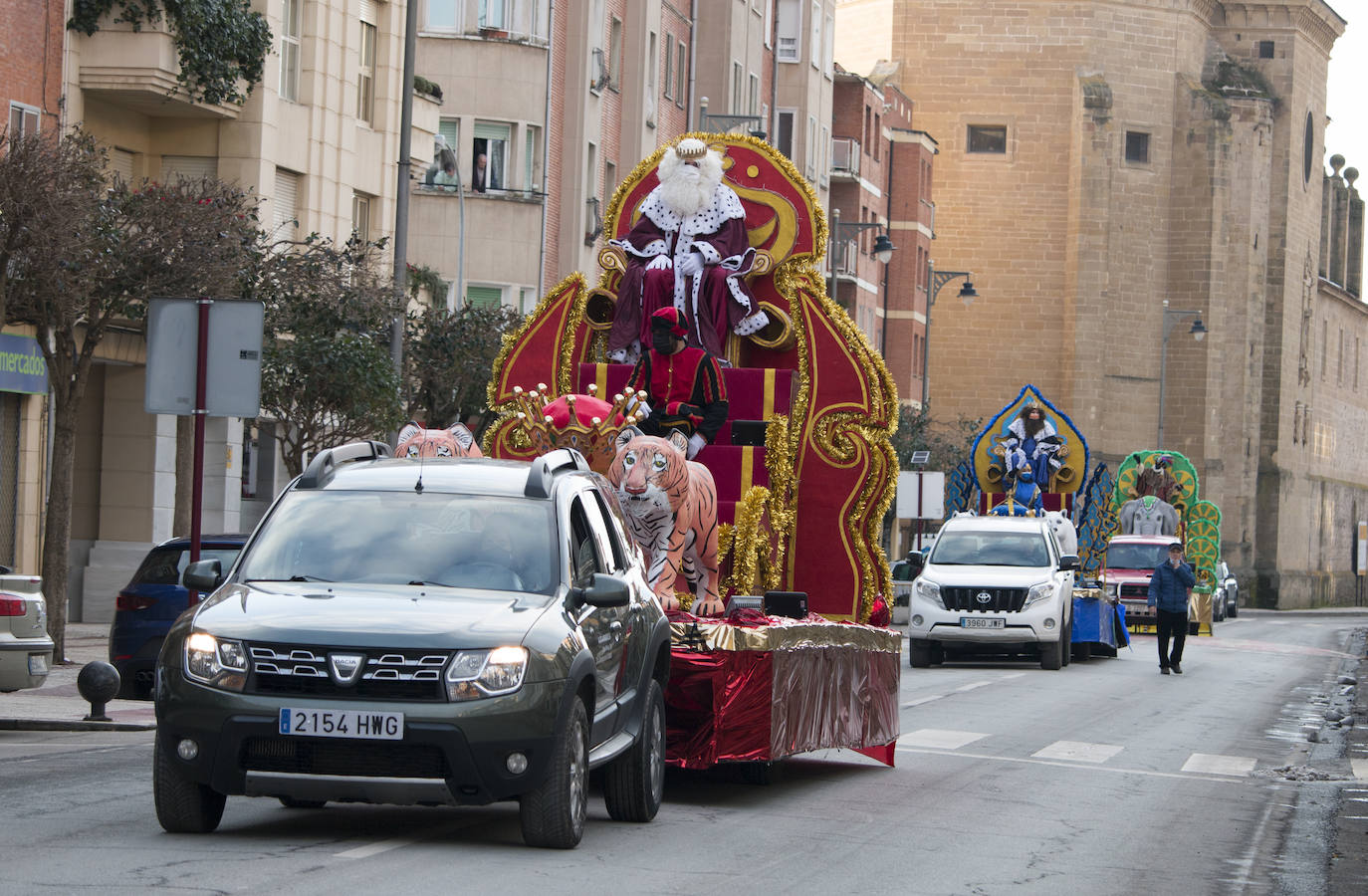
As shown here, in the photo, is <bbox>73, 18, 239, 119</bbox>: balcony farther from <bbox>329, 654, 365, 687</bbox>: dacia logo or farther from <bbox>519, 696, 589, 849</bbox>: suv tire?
<bbox>329, 654, 365, 687</bbox>: dacia logo

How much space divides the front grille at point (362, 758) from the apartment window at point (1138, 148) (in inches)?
3460

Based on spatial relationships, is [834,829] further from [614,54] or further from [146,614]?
[614,54]

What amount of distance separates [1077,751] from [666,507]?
261 inches

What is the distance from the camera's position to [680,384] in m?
15.0

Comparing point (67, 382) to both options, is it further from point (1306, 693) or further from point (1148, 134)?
point (1148, 134)

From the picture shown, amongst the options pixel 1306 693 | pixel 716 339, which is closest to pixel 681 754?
pixel 716 339

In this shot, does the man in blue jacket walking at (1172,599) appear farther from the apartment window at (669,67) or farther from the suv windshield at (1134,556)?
the apartment window at (669,67)

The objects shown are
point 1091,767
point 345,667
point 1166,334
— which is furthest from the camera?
point 1166,334

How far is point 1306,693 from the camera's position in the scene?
2975 cm

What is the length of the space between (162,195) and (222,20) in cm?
700

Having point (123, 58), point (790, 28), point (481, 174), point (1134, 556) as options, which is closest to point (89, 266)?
point (123, 58)

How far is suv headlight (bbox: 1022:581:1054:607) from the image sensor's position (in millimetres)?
30172

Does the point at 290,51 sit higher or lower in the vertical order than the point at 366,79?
lower

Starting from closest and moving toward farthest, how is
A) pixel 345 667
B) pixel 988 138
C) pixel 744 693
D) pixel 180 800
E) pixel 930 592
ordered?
pixel 345 667 → pixel 180 800 → pixel 744 693 → pixel 930 592 → pixel 988 138
